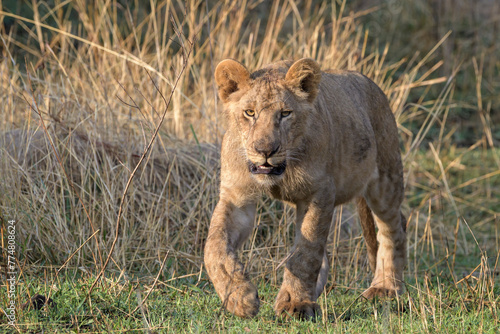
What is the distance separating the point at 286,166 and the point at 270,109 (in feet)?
1.05

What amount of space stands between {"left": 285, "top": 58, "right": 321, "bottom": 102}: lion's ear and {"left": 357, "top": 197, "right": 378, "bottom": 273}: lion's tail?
55.3 inches

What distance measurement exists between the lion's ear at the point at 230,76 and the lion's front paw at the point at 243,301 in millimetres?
1178

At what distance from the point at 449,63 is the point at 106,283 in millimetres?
9788

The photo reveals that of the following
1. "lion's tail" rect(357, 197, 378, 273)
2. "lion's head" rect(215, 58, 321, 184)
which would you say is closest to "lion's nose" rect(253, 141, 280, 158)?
"lion's head" rect(215, 58, 321, 184)

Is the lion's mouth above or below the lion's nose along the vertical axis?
below

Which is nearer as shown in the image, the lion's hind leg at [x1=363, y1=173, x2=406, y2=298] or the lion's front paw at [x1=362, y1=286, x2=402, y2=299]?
the lion's front paw at [x1=362, y1=286, x2=402, y2=299]

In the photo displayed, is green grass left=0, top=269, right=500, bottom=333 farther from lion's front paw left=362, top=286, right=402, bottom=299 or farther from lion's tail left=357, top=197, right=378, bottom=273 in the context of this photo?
lion's tail left=357, top=197, right=378, bottom=273

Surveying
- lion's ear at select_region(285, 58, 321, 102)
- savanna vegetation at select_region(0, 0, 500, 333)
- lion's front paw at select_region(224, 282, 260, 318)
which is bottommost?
savanna vegetation at select_region(0, 0, 500, 333)

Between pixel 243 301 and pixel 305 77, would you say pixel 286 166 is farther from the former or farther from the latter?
pixel 243 301

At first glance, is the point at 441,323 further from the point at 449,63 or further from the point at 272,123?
the point at 449,63

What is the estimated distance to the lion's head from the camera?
3814 millimetres

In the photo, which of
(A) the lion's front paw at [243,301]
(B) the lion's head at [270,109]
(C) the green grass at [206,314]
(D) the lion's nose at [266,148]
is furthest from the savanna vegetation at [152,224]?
(D) the lion's nose at [266,148]

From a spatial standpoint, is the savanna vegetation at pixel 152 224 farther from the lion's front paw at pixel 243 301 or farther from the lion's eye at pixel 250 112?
the lion's eye at pixel 250 112

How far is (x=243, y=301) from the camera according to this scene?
3.59 metres
